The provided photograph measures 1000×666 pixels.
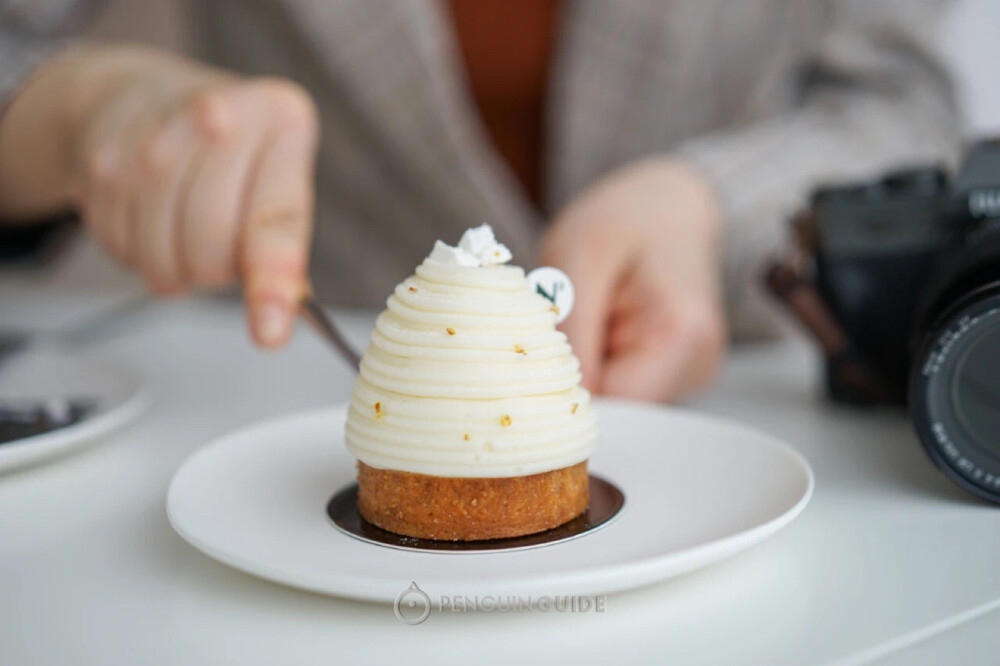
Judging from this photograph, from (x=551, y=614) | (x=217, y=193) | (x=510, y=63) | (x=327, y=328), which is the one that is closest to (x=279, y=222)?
(x=217, y=193)

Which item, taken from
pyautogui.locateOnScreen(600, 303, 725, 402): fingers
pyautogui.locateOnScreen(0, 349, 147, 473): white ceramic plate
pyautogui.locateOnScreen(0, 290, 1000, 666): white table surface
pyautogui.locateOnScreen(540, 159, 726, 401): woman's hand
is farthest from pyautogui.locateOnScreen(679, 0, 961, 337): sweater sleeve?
pyautogui.locateOnScreen(0, 349, 147, 473): white ceramic plate

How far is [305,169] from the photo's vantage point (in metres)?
0.98

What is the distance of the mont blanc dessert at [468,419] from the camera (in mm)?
511

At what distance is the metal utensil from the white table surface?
0.15 meters

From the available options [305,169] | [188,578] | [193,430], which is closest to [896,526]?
[188,578]

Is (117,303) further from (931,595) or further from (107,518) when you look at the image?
(931,595)

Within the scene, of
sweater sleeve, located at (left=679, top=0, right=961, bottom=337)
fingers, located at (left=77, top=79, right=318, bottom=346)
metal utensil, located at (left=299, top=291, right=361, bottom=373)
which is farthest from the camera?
sweater sleeve, located at (left=679, top=0, right=961, bottom=337)

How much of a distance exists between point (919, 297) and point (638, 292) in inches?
10.1

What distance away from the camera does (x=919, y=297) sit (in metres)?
0.73

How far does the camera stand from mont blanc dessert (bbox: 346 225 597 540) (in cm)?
51

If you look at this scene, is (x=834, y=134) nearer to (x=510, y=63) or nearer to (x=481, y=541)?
(x=510, y=63)

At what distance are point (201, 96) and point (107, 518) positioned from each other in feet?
1.74

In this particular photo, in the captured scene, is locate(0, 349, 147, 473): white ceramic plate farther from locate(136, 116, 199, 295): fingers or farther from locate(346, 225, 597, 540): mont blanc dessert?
locate(346, 225, 597, 540): mont blanc dessert

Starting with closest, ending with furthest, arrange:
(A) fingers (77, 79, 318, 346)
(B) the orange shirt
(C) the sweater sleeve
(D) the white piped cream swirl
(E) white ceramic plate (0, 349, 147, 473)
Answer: (D) the white piped cream swirl < (E) white ceramic plate (0, 349, 147, 473) < (A) fingers (77, 79, 318, 346) < (C) the sweater sleeve < (B) the orange shirt
